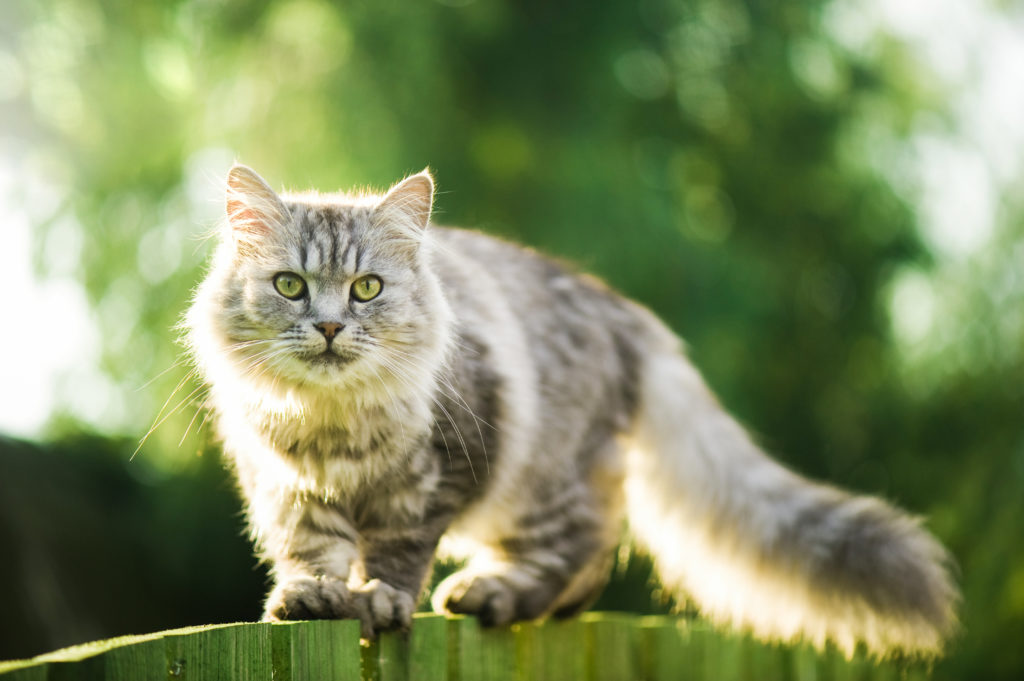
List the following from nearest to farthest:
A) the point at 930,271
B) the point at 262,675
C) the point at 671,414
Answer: the point at 262,675, the point at 671,414, the point at 930,271

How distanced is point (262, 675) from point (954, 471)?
484 centimetres

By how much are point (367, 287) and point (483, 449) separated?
491 millimetres

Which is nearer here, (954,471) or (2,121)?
(2,121)

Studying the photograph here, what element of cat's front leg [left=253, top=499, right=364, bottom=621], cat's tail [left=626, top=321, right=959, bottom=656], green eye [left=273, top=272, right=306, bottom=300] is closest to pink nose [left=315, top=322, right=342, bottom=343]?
green eye [left=273, top=272, right=306, bottom=300]

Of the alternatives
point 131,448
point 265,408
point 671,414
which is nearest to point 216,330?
point 265,408

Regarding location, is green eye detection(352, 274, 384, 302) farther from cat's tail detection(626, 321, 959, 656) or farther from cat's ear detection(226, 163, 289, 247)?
cat's tail detection(626, 321, 959, 656)

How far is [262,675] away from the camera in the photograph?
1518 millimetres

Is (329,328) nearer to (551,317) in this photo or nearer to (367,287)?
(367,287)

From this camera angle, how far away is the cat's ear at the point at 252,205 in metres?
2.01

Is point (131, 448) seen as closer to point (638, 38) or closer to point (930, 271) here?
point (638, 38)

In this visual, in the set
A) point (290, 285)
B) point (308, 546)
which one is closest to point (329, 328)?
point (290, 285)

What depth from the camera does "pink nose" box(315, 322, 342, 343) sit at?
6.14ft

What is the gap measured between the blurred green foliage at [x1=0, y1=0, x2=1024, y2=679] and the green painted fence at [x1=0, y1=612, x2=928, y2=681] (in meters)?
1.97

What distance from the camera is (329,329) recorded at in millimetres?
1870
